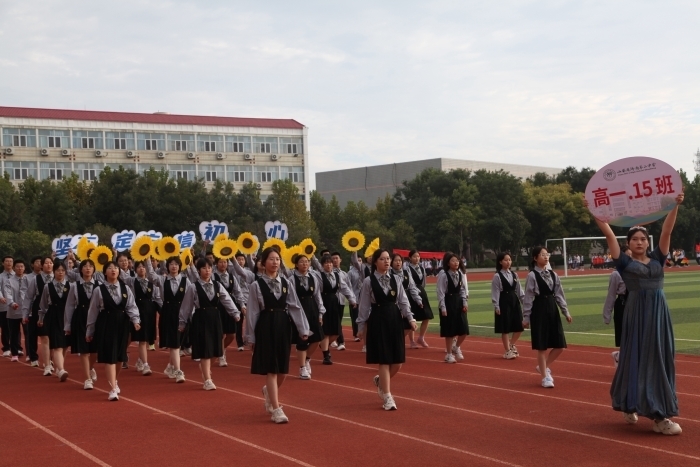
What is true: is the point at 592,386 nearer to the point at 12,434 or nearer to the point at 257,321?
the point at 257,321

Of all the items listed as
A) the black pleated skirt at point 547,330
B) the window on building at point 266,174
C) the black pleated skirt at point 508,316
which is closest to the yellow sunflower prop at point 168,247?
the black pleated skirt at point 508,316

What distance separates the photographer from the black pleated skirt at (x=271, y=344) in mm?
9414

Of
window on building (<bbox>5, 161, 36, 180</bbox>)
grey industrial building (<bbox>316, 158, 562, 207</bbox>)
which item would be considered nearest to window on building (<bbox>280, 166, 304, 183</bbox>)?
grey industrial building (<bbox>316, 158, 562, 207</bbox>)

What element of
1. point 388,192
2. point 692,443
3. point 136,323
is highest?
point 388,192

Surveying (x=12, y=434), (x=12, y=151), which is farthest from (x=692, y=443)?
(x=12, y=151)

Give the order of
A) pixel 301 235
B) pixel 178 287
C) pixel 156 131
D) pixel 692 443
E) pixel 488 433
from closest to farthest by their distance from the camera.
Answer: pixel 692 443
pixel 488 433
pixel 178 287
pixel 301 235
pixel 156 131

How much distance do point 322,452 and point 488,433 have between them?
163cm

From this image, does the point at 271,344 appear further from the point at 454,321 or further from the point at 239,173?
the point at 239,173

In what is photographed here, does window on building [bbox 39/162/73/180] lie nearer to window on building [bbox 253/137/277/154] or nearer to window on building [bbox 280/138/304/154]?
window on building [bbox 253/137/277/154]

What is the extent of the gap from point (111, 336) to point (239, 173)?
214 ft

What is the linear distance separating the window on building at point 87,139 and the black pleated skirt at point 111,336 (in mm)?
60984

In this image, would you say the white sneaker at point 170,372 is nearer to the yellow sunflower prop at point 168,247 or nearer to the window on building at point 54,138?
the yellow sunflower prop at point 168,247

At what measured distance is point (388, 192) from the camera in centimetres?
9062

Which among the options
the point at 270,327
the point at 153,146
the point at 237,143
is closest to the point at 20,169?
the point at 153,146
